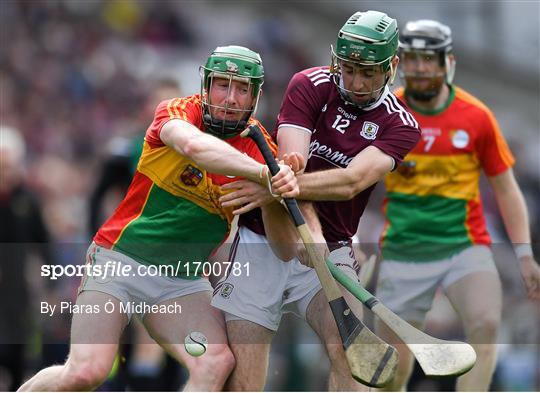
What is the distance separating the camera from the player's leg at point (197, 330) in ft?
17.5

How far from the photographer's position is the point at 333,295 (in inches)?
205

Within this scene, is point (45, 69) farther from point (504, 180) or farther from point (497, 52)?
point (504, 180)

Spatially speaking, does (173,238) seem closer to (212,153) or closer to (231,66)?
(212,153)

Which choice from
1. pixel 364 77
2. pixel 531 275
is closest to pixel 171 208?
pixel 364 77

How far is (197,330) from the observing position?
5410 mm

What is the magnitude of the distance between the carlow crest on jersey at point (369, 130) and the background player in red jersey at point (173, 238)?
1.51 feet

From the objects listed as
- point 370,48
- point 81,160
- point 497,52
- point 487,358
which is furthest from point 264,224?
point 497,52

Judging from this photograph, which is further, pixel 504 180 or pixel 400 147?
pixel 504 180

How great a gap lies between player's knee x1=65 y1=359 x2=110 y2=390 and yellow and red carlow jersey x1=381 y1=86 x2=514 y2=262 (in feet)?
6.86

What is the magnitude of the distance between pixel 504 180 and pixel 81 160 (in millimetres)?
6492

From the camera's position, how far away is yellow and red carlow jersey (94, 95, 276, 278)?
5363mm

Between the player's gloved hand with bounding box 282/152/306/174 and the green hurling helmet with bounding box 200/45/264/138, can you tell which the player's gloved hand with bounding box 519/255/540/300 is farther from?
the green hurling helmet with bounding box 200/45/264/138

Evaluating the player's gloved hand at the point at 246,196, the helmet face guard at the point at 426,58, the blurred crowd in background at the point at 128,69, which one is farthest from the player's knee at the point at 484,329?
the blurred crowd in background at the point at 128,69

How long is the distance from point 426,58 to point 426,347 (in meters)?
1.98
